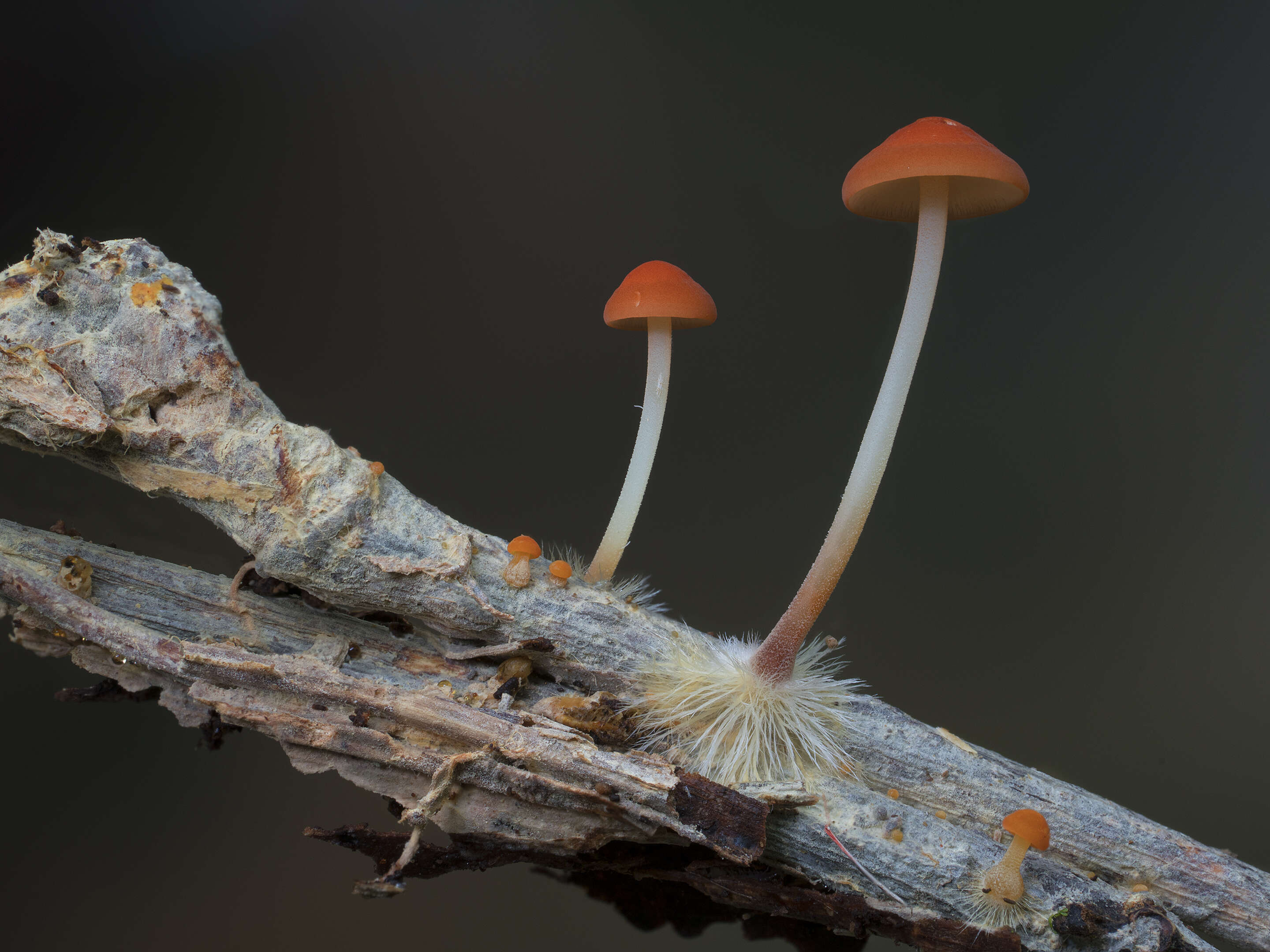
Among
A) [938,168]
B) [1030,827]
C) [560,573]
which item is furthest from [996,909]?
[938,168]

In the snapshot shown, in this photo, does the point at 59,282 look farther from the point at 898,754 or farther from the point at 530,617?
the point at 898,754

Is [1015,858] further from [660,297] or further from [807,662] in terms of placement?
[660,297]

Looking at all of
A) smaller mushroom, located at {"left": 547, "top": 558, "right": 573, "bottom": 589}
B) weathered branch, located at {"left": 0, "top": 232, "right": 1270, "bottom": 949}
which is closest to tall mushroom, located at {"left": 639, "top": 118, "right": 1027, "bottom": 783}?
weathered branch, located at {"left": 0, "top": 232, "right": 1270, "bottom": 949}

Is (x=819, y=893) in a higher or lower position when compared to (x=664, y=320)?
lower

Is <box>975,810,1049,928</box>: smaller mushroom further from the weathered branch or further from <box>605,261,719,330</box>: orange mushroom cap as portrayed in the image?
<box>605,261,719,330</box>: orange mushroom cap

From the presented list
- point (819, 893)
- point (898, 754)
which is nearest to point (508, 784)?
point (819, 893)

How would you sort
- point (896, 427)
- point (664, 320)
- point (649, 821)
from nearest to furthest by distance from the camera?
point (649, 821) < point (896, 427) < point (664, 320)

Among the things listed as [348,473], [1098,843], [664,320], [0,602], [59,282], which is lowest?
[0,602]
